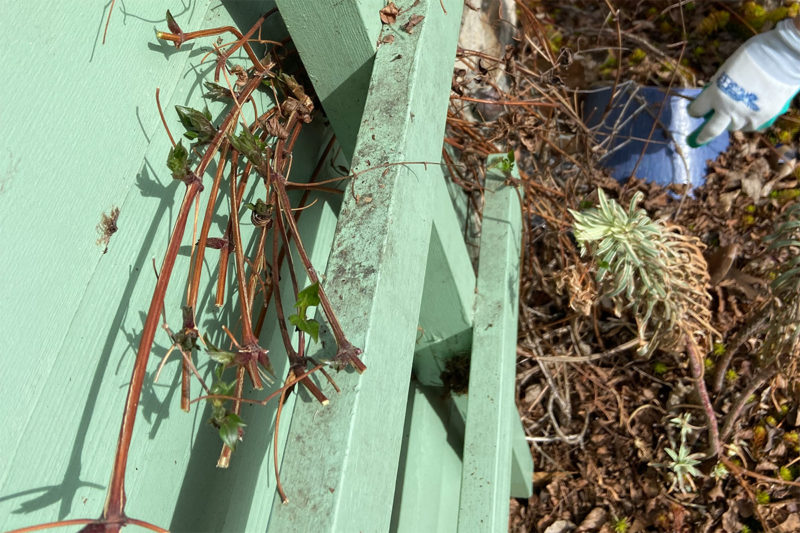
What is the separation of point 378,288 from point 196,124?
419mm

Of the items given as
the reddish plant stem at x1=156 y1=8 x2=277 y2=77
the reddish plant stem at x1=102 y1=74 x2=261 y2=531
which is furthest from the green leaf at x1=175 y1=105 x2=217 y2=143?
the reddish plant stem at x1=156 y1=8 x2=277 y2=77

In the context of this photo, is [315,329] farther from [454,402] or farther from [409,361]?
[454,402]

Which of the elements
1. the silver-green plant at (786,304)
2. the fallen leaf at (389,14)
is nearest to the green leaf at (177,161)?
the fallen leaf at (389,14)

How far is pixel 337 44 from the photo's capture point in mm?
1061

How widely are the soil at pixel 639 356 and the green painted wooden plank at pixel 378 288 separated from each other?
711mm

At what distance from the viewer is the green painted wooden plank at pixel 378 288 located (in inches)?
28.3

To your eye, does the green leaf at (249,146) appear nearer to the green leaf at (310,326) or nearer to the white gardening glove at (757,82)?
the green leaf at (310,326)

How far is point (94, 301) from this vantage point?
2.64 feet

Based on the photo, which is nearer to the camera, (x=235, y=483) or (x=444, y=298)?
(x=235, y=483)

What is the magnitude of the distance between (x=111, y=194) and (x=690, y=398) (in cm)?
Answer: 234

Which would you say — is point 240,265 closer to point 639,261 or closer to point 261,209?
point 261,209

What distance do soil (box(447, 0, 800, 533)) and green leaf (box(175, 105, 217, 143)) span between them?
0.96 metres

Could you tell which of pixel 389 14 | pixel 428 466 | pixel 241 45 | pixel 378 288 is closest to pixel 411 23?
pixel 389 14

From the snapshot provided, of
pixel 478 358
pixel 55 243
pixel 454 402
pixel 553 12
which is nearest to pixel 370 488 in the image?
pixel 55 243
